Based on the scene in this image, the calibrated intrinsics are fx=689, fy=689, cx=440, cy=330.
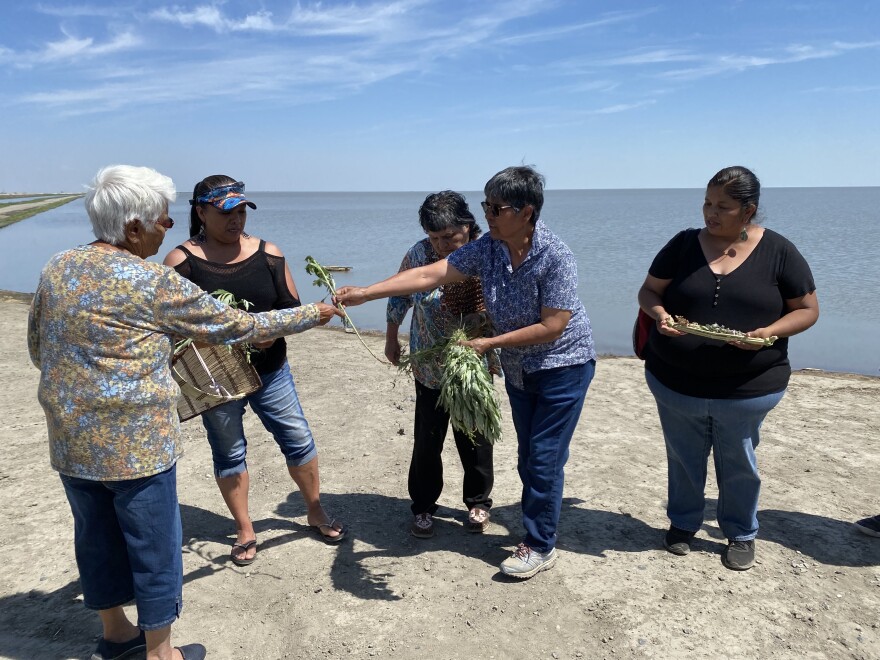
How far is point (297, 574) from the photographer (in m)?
3.91

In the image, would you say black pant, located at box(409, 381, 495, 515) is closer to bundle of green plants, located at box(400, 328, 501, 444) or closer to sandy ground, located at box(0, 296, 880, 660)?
sandy ground, located at box(0, 296, 880, 660)

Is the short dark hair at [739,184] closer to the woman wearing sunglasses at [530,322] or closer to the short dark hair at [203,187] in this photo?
the woman wearing sunglasses at [530,322]

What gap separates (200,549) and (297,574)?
2.35 feet

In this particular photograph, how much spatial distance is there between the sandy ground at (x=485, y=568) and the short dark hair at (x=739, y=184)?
2059mm

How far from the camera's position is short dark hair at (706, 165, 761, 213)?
11.3 feet

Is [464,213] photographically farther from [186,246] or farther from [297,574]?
[297,574]

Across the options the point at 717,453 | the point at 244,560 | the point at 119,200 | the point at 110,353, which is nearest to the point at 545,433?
the point at 717,453

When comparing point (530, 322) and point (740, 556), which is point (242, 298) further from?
point (740, 556)

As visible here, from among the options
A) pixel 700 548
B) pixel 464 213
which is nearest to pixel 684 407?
pixel 700 548

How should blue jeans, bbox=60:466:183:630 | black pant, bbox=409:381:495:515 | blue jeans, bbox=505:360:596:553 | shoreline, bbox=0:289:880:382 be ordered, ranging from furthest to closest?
shoreline, bbox=0:289:880:382 → black pant, bbox=409:381:495:515 → blue jeans, bbox=505:360:596:553 → blue jeans, bbox=60:466:183:630

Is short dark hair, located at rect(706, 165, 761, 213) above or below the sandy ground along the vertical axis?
above

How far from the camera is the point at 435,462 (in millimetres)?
4316

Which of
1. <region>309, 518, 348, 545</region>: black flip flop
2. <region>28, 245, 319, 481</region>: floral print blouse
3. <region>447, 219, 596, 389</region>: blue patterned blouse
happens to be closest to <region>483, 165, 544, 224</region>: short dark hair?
<region>447, 219, 596, 389</region>: blue patterned blouse

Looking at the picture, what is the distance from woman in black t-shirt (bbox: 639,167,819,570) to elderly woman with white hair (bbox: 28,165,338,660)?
2261 millimetres
